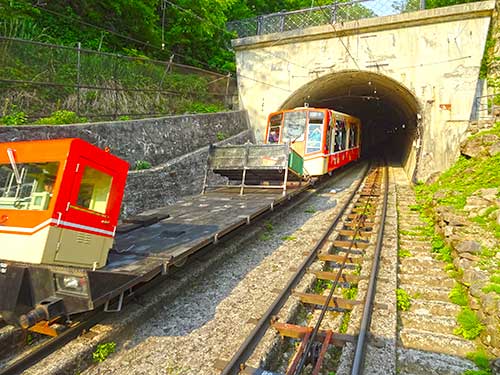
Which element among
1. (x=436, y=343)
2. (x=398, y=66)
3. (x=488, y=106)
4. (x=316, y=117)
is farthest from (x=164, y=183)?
(x=488, y=106)

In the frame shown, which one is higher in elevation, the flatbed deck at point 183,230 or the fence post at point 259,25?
the fence post at point 259,25

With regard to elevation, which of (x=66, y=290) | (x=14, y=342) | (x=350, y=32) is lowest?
(x=14, y=342)

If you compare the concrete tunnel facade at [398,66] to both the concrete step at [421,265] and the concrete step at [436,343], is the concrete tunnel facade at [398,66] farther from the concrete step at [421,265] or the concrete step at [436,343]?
the concrete step at [436,343]

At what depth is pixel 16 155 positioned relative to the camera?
444cm

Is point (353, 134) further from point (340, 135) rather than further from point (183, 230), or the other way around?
point (183, 230)

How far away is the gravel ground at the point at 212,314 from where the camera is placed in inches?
161

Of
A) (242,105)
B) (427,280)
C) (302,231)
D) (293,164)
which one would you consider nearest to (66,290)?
(427,280)

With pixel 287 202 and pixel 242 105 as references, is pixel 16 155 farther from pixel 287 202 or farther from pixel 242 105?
pixel 242 105

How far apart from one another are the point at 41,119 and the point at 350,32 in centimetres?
1324

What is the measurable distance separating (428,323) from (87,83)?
461 inches

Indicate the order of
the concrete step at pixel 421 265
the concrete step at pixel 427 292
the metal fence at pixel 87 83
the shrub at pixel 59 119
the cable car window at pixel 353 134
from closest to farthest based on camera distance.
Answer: the concrete step at pixel 427 292, the concrete step at pixel 421 265, the shrub at pixel 59 119, the metal fence at pixel 87 83, the cable car window at pixel 353 134

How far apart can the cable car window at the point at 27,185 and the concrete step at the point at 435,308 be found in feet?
17.6

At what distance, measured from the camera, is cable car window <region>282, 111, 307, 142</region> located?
14.0 m

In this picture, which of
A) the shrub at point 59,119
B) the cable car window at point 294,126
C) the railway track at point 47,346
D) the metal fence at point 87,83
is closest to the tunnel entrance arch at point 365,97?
the cable car window at point 294,126
